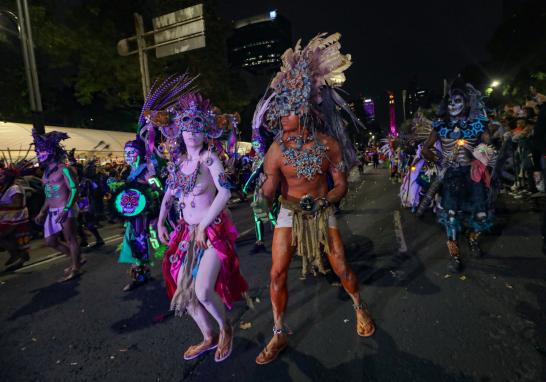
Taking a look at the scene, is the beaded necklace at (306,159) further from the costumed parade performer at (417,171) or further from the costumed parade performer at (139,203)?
the costumed parade performer at (417,171)

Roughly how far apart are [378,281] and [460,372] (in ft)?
6.13

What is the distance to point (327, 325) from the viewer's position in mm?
3412

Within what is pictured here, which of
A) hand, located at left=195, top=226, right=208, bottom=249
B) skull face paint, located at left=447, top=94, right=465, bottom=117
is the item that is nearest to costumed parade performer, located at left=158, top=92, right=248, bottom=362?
hand, located at left=195, top=226, right=208, bottom=249

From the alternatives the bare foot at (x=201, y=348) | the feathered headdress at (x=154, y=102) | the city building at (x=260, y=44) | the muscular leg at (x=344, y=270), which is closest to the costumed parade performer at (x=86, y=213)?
the feathered headdress at (x=154, y=102)

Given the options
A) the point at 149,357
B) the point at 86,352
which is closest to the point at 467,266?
the point at 149,357

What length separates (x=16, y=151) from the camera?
40.0 feet

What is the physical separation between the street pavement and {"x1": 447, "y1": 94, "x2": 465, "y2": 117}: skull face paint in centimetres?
208

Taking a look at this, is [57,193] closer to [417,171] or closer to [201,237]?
[201,237]

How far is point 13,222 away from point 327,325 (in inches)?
257

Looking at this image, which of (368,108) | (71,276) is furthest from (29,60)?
(368,108)

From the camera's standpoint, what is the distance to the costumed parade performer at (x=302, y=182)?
3115 mm

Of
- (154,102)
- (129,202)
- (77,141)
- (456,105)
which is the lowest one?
(129,202)

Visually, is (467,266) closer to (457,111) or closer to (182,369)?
(457,111)

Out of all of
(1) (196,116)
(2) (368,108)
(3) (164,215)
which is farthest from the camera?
(2) (368,108)
